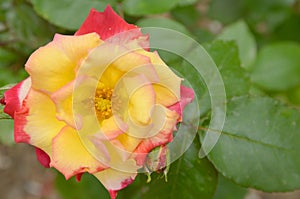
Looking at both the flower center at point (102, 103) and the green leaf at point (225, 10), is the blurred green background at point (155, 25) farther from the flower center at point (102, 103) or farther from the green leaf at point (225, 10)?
the flower center at point (102, 103)

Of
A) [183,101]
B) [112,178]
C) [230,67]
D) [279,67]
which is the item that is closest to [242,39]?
[279,67]

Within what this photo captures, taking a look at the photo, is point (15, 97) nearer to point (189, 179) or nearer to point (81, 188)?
→ point (189, 179)

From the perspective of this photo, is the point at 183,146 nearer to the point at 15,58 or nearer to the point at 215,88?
the point at 215,88

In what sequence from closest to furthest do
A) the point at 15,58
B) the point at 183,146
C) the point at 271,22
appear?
the point at 183,146 → the point at 15,58 → the point at 271,22

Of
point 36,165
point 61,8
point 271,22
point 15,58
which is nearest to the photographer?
point 61,8

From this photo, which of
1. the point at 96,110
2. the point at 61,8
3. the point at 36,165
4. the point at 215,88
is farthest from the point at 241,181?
the point at 36,165

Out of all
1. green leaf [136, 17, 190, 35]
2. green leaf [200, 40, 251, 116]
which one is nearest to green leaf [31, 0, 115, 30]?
green leaf [136, 17, 190, 35]
